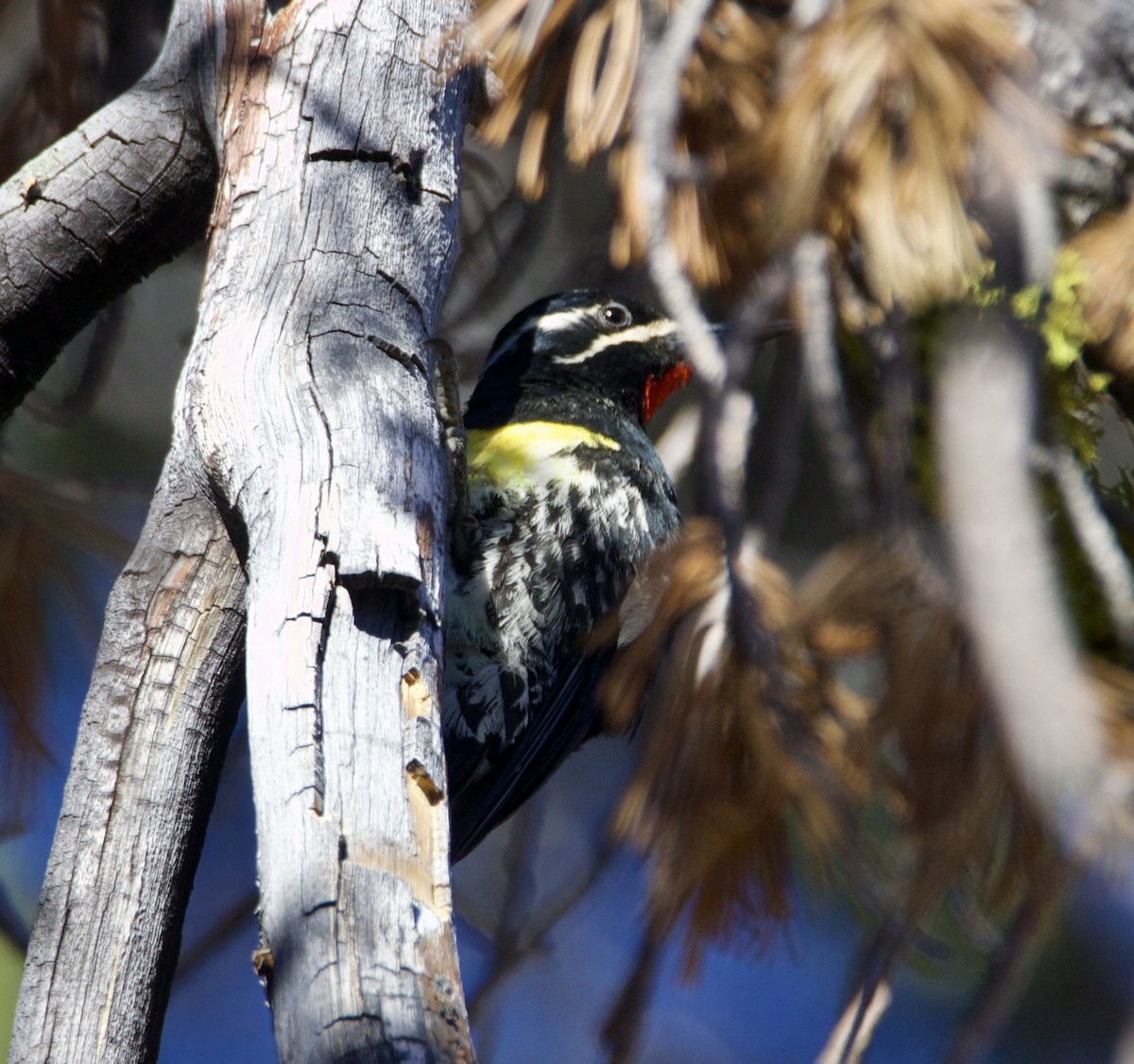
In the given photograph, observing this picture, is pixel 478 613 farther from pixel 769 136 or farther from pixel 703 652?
pixel 769 136

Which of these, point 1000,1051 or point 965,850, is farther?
point 1000,1051

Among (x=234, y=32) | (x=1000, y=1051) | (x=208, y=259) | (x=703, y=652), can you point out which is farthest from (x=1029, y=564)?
(x=1000, y=1051)

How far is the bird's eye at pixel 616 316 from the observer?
366 centimetres

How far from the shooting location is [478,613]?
3.13 meters

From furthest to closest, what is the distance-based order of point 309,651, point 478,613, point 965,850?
point 478,613 → point 965,850 → point 309,651

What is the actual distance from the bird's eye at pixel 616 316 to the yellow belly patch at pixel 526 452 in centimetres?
43

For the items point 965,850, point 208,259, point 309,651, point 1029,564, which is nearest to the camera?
point 309,651

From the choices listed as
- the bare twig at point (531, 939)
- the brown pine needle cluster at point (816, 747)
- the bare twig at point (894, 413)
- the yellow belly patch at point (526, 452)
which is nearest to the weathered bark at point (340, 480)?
the brown pine needle cluster at point (816, 747)

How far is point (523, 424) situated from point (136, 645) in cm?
142

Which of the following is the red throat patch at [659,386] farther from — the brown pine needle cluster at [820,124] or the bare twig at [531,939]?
the bare twig at [531,939]

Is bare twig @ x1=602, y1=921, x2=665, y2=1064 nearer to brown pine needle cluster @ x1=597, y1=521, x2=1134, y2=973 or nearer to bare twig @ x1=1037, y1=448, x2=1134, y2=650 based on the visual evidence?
brown pine needle cluster @ x1=597, y1=521, x2=1134, y2=973

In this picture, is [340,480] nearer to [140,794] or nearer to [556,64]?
[140,794]

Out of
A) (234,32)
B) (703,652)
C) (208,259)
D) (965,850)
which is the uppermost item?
(234,32)

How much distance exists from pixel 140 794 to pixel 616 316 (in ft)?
6.72
